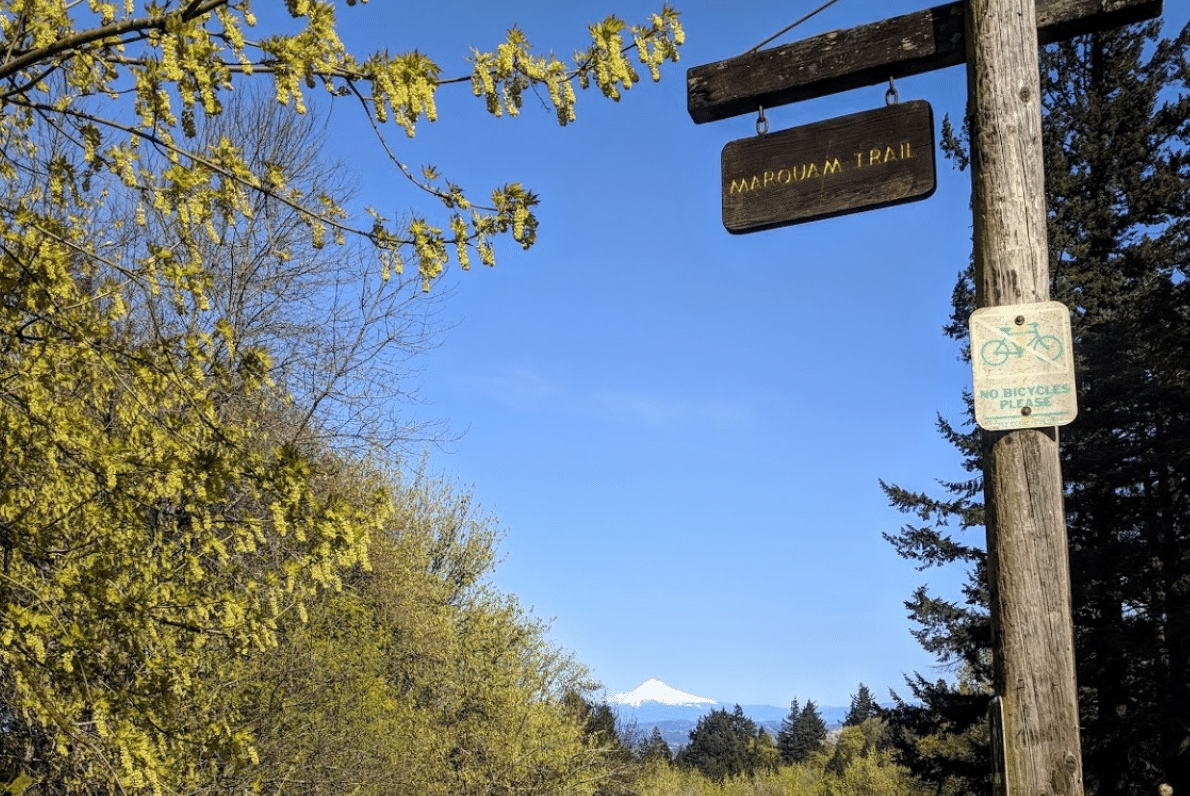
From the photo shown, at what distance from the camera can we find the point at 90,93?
443cm

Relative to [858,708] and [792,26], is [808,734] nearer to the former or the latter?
[858,708]

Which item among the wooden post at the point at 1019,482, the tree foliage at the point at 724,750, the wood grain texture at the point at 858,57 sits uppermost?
the wood grain texture at the point at 858,57

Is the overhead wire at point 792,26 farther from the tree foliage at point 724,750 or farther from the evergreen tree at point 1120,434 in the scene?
the tree foliage at point 724,750

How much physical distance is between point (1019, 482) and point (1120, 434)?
18481mm

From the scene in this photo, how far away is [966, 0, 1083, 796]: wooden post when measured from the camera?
9.58 feet

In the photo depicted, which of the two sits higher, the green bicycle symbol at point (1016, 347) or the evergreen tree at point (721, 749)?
the green bicycle symbol at point (1016, 347)

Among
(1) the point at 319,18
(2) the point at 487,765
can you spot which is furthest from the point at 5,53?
(2) the point at 487,765

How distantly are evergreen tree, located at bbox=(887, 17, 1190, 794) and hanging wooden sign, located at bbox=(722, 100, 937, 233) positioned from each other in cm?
1524

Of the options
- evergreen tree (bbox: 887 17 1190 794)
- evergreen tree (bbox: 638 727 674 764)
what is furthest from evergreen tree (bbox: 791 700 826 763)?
evergreen tree (bbox: 887 17 1190 794)

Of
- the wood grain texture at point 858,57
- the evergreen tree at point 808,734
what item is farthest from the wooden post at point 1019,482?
the evergreen tree at point 808,734

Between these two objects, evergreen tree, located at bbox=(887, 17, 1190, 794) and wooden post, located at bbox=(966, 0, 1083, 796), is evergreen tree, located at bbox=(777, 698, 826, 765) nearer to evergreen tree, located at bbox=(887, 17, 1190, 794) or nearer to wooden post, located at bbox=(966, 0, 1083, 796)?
evergreen tree, located at bbox=(887, 17, 1190, 794)

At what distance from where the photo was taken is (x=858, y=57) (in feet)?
12.8

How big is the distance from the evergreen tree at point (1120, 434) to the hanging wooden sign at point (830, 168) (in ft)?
50.0

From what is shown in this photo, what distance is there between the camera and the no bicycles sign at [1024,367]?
3123mm
